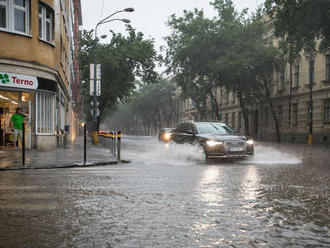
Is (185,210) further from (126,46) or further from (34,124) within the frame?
(126,46)

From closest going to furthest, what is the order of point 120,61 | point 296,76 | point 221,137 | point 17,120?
point 221,137 → point 17,120 → point 120,61 → point 296,76

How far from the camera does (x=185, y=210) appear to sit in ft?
18.2

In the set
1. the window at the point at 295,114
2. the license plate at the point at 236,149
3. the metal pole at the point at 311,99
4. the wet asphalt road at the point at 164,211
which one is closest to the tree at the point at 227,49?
the window at the point at 295,114

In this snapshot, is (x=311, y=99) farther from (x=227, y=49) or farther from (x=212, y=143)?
(x=212, y=143)

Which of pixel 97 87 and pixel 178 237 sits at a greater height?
pixel 97 87

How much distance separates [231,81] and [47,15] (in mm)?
22712

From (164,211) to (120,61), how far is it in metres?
32.1

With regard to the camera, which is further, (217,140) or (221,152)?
(217,140)

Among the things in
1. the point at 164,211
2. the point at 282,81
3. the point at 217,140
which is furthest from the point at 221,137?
the point at 282,81

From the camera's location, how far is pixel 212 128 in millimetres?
15539

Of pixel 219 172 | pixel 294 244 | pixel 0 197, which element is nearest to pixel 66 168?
pixel 219 172

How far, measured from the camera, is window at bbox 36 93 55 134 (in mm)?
19469

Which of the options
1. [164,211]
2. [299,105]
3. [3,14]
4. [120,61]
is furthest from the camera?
[299,105]

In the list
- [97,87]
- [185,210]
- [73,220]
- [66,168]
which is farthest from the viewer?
[97,87]
